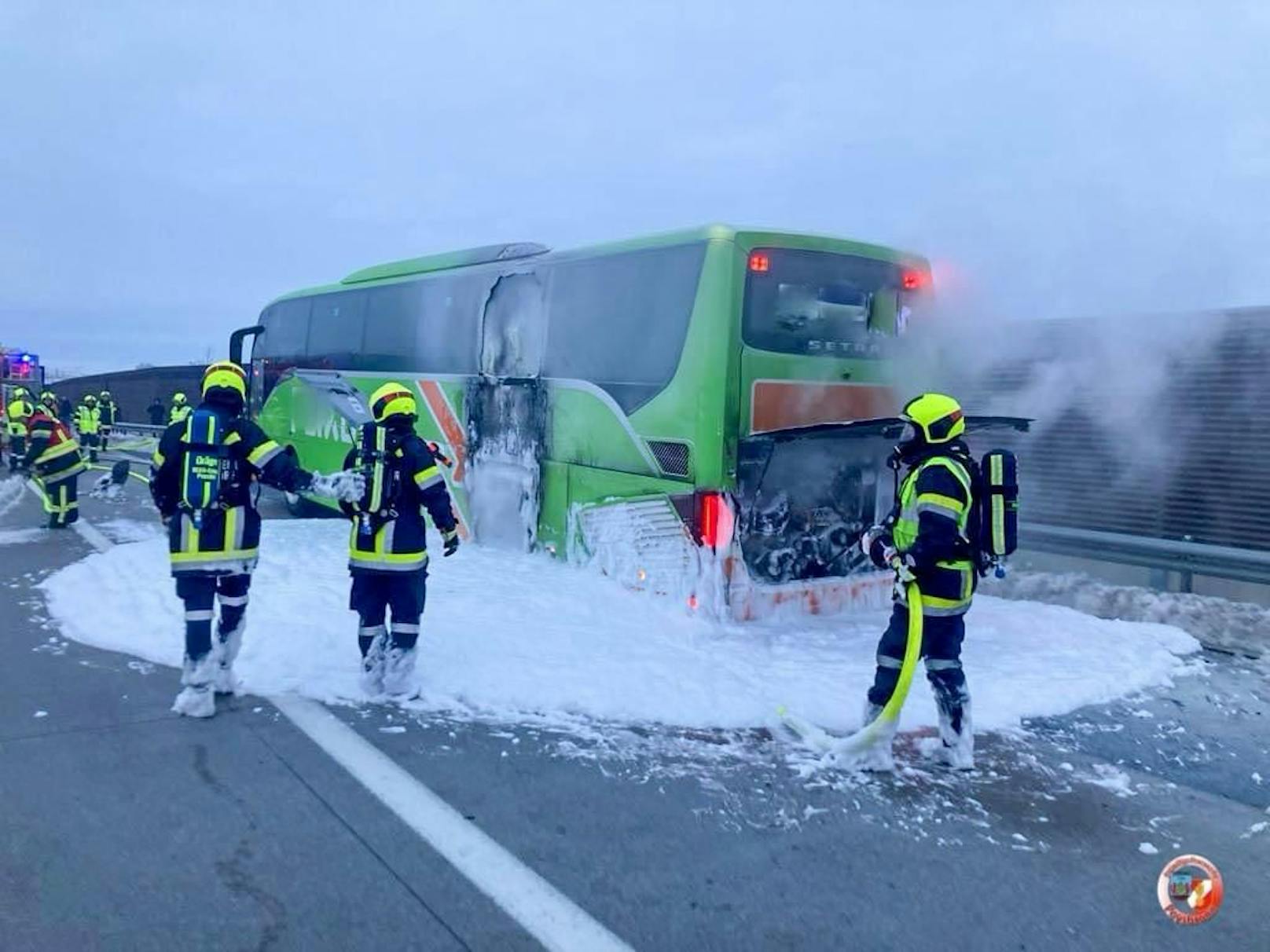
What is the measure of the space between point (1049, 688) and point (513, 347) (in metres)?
5.52

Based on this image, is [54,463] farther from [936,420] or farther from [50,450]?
[936,420]

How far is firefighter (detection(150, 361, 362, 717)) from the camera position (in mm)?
5367

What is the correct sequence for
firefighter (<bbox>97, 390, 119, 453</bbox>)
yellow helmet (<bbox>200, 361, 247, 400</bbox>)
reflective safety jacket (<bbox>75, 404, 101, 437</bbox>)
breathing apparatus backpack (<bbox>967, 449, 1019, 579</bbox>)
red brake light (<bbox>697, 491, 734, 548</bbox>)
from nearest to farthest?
breathing apparatus backpack (<bbox>967, 449, 1019, 579</bbox>)
yellow helmet (<bbox>200, 361, 247, 400</bbox>)
red brake light (<bbox>697, 491, 734, 548</bbox>)
reflective safety jacket (<bbox>75, 404, 101, 437</bbox>)
firefighter (<bbox>97, 390, 119, 453</bbox>)

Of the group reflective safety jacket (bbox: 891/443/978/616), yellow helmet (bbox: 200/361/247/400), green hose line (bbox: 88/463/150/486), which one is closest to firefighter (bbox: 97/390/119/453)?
green hose line (bbox: 88/463/150/486)

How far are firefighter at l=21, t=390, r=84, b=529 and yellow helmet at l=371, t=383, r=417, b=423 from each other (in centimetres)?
836

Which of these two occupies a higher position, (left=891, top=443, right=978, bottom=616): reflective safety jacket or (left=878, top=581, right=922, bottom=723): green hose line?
(left=891, top=443, right=978, bottom=616): reflective safety jacket

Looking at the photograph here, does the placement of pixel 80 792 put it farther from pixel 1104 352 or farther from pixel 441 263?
pixel 1104 352

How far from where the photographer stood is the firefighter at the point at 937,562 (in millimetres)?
4887

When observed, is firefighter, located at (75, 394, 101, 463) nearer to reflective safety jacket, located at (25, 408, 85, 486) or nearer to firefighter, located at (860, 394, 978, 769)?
reflective safety jacket, located at (25, 408, 85, 486)

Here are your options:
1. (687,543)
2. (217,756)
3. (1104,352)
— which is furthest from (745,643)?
(1104,352)

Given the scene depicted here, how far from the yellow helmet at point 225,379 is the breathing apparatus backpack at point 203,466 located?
0.17 metres

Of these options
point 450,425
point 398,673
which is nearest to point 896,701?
point 398,673

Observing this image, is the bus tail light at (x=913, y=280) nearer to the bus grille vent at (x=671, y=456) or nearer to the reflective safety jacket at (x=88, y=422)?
the bus grille vent at (x=671, y=456)

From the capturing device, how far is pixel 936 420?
5.00 meters
